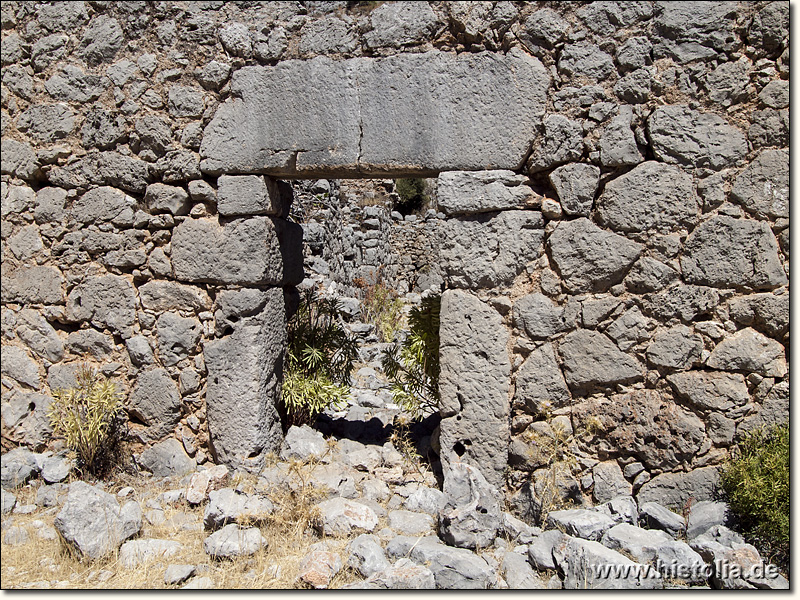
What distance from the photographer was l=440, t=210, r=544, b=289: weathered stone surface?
3.56 metres

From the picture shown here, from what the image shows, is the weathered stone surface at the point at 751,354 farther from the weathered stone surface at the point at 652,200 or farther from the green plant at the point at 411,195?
the green plant at the point at 411,195

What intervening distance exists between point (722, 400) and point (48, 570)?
3642 millimetres

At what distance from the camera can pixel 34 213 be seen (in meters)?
4.23

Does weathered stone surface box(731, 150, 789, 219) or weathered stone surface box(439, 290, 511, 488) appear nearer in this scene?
weathered stone surface box(731, 150, 789, 219)

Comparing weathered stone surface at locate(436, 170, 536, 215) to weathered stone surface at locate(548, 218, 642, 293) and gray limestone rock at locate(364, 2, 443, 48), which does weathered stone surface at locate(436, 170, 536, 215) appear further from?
gray limestone rock at locate(364, 2, 443, 48)

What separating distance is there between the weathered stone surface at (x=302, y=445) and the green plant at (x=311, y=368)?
0.14 metres

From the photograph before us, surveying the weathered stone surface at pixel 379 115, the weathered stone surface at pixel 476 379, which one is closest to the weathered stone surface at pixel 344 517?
the weathered stone surface at pixel 476 379

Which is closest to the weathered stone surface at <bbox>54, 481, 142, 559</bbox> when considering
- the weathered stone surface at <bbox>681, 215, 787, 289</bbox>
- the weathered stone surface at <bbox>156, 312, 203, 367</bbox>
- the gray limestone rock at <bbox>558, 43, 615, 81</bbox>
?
the weathered stone surface at <bbox>156, 312, 203, 367</bbox>

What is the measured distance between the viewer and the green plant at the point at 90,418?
13.1 ft

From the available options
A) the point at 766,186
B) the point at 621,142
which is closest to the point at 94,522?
the point at 621,142

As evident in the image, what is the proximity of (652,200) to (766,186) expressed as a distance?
0.57 metres

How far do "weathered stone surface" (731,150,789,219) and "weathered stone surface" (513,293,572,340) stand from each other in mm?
1130

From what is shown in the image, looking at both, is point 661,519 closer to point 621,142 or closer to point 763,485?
point 763,485

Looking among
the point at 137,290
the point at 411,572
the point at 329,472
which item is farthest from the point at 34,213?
the point at 411,572
